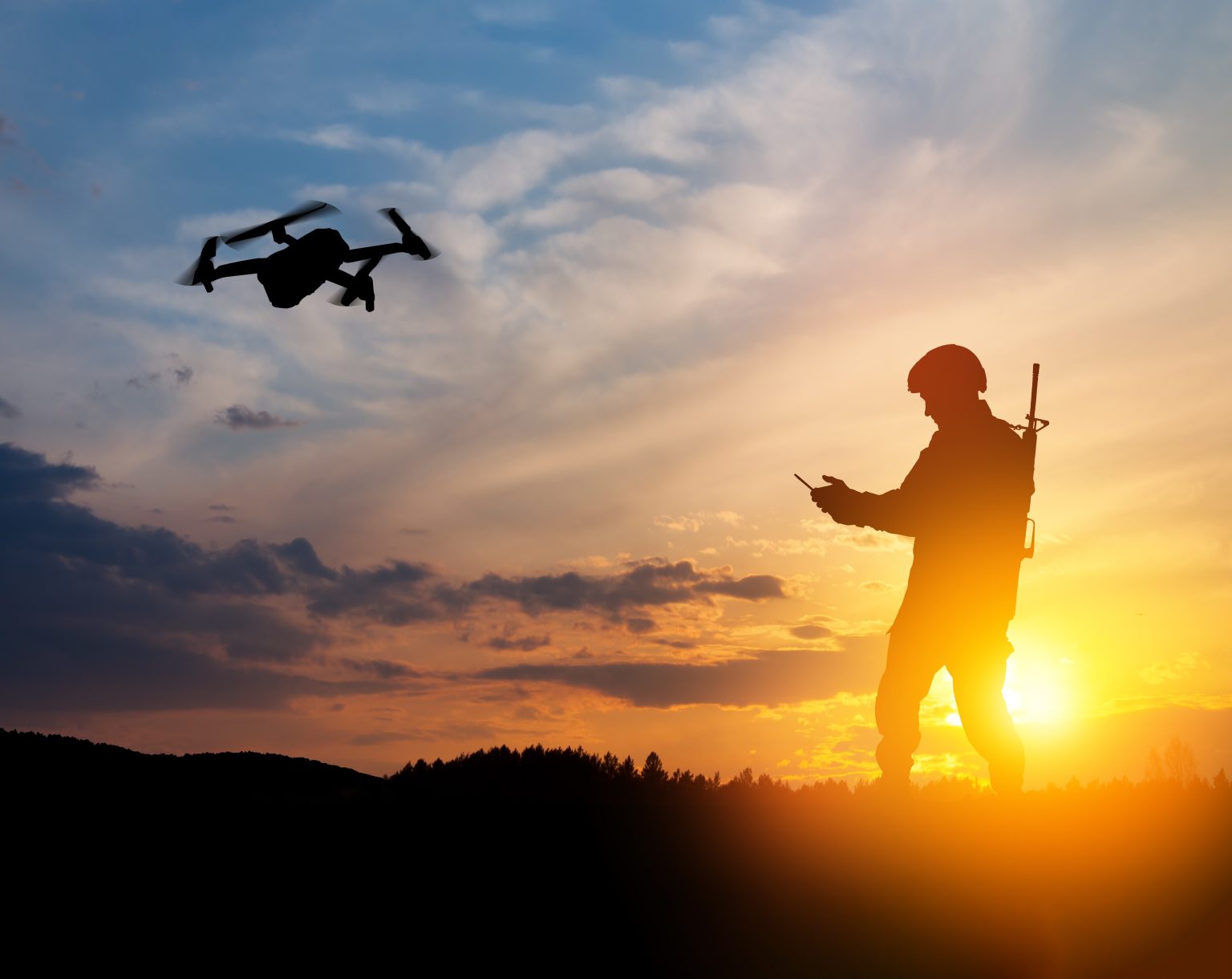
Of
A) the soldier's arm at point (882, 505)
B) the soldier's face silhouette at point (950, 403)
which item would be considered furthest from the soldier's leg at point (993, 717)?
the soldier's face silhouette at point (950, 403)

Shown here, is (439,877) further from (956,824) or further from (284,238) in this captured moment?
(284,238)

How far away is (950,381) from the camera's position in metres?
10.6

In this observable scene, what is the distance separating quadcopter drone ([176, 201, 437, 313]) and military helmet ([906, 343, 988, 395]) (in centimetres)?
1641

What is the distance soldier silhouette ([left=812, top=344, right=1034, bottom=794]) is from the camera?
10.3 meters

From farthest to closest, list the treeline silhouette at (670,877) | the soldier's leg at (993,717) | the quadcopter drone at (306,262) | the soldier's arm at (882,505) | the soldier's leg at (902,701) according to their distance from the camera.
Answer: the quadcopter drone at (306,262), the soldier's arm at (882,505), the soldier's leg at (902,701), the soldier's leg at (993,717), the treeline silhouette at (670,877)

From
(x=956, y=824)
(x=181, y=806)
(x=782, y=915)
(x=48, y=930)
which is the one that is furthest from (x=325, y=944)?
(x=956, y=824)

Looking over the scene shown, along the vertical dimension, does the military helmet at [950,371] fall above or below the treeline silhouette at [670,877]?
above

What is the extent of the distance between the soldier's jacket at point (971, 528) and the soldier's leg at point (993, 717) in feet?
1.02

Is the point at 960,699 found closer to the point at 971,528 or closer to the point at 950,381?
the point at 971,528

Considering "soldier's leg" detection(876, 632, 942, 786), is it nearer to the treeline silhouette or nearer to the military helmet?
the treeline silhouette

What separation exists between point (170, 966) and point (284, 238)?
2009 centimetres

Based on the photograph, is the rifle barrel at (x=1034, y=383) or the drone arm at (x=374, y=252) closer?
the rifle barrel at (x=1034, y=383)

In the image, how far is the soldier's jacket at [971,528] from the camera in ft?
33.9

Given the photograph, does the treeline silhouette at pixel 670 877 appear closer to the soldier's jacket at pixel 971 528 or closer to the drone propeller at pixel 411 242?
the soldier's jacket at pixel 971 528
